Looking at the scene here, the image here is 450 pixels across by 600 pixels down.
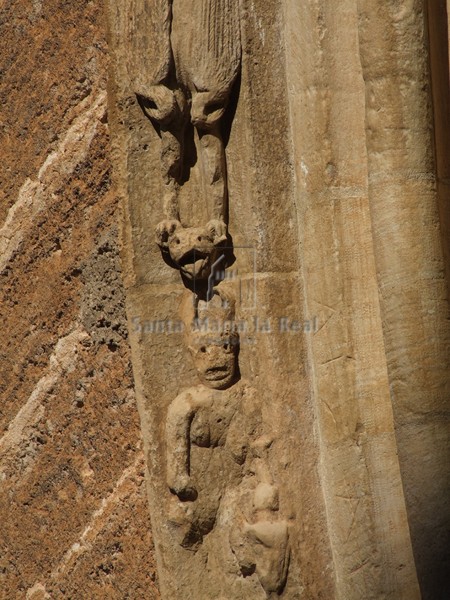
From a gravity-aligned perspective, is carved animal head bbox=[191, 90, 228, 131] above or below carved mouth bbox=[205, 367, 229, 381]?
above

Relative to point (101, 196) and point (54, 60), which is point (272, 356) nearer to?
point (101, 196)

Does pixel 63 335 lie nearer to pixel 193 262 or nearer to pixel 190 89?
pixel 193 262

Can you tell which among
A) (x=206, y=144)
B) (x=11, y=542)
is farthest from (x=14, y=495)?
(x=206, y=144)

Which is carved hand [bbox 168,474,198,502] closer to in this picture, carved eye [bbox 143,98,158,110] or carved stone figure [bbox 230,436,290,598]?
carved stone figure [bbox 230,436,290,598]

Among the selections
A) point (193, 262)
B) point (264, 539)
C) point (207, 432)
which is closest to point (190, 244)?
point (193, 262)

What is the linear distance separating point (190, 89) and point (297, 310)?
1.30 feet

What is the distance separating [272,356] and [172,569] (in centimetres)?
38

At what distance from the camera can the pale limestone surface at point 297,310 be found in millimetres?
1486

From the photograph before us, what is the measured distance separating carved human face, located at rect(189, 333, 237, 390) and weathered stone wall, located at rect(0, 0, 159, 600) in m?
0.14

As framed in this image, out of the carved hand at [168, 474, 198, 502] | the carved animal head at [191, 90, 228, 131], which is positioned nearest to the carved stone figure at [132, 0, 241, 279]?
the carved animal head at [191, 90, 228, 131]

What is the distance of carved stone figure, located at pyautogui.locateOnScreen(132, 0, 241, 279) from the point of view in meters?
1.48

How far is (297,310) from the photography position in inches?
62.2

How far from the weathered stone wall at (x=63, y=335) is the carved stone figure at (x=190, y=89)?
0.14m

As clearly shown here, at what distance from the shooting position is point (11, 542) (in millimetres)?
1850
